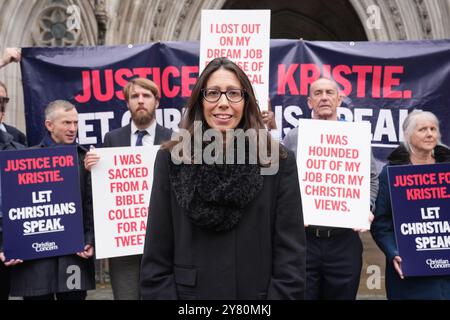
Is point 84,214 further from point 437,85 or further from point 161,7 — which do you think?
point 161,7

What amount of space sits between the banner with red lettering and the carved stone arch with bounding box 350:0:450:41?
5007 mm

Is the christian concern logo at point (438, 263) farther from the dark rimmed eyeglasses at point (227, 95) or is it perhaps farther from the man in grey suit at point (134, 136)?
the dark rimmed eyeglasses at point (227, 95)

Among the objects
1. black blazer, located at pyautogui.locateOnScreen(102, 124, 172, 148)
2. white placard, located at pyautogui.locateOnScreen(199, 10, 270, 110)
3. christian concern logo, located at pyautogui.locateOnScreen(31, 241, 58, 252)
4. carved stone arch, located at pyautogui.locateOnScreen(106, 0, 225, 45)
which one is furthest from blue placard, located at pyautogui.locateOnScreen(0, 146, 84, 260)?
carved stone arch, located at pyautogui.locateOnScreen(106, 0, 225, 45)

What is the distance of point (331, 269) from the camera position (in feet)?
11.5

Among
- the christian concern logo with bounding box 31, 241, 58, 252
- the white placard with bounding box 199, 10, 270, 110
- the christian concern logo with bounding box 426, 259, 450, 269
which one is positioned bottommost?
the christian concern logo with bounding box 426, 259, 450, 269

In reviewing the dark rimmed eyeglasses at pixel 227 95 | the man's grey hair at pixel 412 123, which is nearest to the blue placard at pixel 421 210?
the man's grey hair at pixel 412 123

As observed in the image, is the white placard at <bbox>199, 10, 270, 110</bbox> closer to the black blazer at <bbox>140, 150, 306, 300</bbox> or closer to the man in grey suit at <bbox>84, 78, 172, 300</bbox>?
the man in grey suit at <bbox>84, 78, 172, 300</bbox>

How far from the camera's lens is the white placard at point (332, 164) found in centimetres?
366

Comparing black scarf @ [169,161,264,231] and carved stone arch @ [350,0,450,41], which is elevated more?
carved stone arch @ [350,0,450,41]

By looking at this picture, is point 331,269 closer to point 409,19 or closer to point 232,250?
point 232,250

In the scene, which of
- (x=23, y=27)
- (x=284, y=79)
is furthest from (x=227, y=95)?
A: (x=23, y=27)

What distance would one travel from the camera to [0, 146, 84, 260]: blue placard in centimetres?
362

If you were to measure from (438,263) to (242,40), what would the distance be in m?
1.95

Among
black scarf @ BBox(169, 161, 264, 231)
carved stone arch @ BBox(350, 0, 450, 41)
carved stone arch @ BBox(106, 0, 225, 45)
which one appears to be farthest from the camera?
carved stone arch @ BBox(350, 0, 450, 41)
